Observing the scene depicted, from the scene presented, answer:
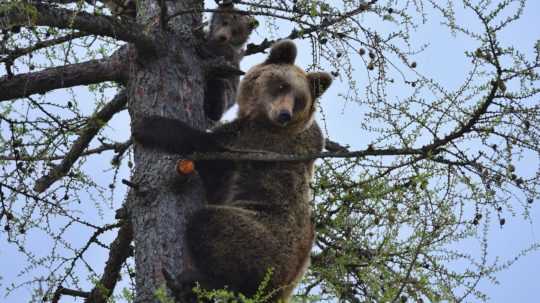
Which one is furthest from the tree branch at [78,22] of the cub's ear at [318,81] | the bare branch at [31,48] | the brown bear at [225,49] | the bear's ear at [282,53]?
the cub's ear at [318,81]

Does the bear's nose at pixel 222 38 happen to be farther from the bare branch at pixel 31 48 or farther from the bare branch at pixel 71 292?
the bare branch at pixel 71 292

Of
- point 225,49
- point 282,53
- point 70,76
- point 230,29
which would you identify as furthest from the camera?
point 230,29

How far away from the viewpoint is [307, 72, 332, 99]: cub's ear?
654 centimetres

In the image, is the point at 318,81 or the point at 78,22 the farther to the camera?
the point at 318,81

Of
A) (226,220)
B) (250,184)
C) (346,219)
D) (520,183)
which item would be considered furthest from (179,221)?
(520,183)

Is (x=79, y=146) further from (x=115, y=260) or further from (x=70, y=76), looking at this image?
(x=115, y=260)

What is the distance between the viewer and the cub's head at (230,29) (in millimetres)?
8004

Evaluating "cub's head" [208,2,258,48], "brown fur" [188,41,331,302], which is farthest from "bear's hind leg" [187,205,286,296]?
"cub's head" [208,2,258,48]

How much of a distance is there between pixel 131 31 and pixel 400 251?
2.74m

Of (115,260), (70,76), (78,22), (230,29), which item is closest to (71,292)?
(115,260)

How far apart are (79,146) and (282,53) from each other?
2013mm

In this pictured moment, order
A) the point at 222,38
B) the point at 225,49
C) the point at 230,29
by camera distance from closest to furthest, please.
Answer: the point at 222,38
the point at 225,49
the point at 230,29

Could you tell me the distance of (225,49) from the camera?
26.5 ft

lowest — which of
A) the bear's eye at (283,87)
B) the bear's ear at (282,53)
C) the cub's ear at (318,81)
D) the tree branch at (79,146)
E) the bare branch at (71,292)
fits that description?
the bare branch at (71,292)
